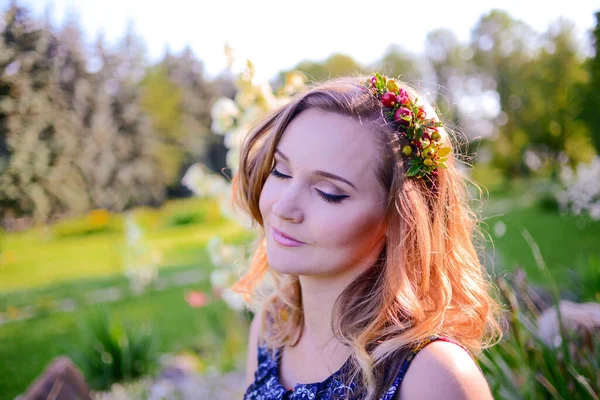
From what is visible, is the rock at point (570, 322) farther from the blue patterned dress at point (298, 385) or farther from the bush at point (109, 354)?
the bush at point (109, 354)

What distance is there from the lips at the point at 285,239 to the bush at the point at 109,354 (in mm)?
2984

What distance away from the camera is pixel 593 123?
3.97 metres

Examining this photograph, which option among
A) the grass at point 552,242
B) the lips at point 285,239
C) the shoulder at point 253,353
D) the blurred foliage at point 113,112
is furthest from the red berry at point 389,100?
the grass at point 552,242

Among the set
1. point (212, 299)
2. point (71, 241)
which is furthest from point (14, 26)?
point (71, 241)

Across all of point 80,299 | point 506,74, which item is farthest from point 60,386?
point 506,74

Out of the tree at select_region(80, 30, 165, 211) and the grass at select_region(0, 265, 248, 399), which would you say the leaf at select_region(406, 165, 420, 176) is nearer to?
the tree at select_region(80, 30, 165, 211)

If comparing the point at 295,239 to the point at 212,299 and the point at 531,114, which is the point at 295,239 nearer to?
the point at 212,299

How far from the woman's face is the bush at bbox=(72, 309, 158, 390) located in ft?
9.87

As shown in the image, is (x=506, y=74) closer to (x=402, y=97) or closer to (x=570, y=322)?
(x=570, y=322)

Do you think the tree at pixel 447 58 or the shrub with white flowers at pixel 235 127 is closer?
the shrub with white flowers at pixel 235 127

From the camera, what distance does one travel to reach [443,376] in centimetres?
117

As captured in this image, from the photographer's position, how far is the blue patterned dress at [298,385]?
126 cm

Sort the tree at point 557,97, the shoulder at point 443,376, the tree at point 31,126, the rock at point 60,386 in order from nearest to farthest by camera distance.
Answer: the shoulder at point 443,376, the tree at point 31,126, the rock at point 60,386, the tree at point 557,97

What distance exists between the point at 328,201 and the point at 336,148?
148 millimetres
